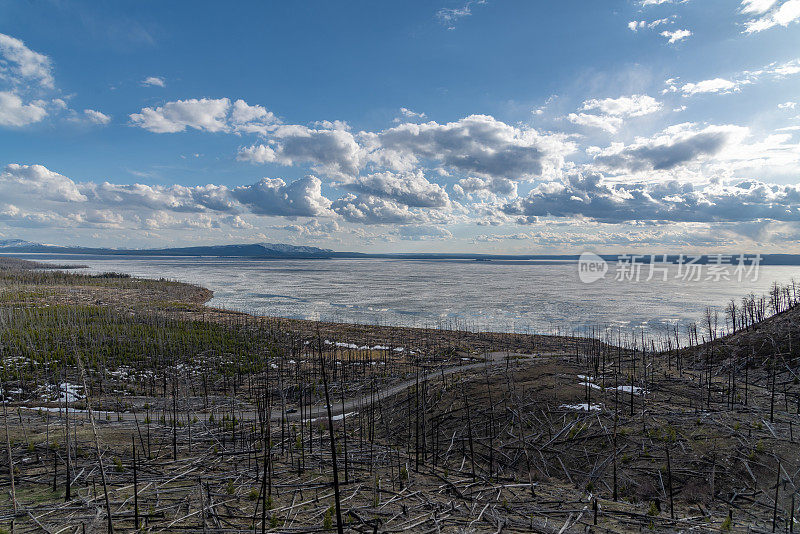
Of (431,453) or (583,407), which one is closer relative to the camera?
(431,453)

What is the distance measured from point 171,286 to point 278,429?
130862mm

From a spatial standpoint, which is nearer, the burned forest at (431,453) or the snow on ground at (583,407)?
the burned forest at (431,453)

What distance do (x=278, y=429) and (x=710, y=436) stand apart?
21.4m

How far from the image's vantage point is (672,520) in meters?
11.1

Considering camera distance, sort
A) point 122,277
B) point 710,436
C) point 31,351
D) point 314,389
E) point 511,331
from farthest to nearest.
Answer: point 122,277 < point 511,331 < point 31,351 < point 314,389 < point 710,436

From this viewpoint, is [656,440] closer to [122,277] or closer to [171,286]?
[171,286]

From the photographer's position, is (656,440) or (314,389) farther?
(314,389)

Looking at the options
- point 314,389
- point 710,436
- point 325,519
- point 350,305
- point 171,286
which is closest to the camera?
point 325,519

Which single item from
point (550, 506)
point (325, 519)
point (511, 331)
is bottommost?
point (511, 331)

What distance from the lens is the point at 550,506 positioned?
12.4m

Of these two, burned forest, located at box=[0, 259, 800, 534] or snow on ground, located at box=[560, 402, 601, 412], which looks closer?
burned forest, located at box=[0, 259, 800, 534]

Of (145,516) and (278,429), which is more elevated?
(145,516)

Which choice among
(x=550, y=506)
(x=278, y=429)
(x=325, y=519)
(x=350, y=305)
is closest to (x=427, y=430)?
(x=278, y=429)

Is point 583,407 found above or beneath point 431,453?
above
